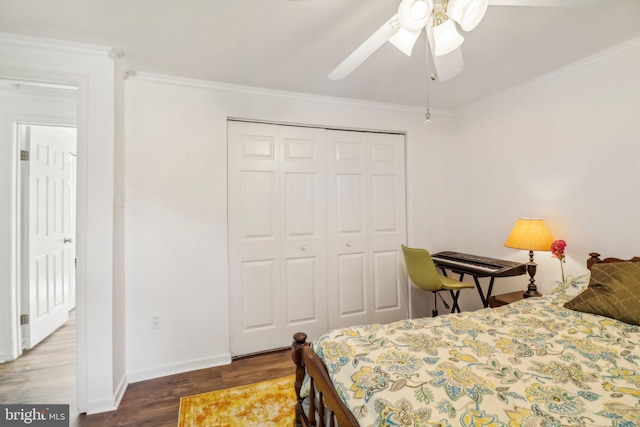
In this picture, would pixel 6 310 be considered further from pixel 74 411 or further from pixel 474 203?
pixel 474 203

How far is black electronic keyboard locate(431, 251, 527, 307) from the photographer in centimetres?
252

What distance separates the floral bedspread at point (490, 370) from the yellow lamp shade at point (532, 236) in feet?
2.51

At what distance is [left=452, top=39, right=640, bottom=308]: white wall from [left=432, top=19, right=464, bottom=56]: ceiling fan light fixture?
65.7 inches

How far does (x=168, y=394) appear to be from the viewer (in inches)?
84.4

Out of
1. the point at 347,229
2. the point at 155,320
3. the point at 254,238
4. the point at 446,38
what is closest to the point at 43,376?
the point at 155,320

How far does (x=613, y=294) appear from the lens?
1713 mm

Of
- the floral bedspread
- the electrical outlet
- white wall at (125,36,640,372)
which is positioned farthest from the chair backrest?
the electrical outlet

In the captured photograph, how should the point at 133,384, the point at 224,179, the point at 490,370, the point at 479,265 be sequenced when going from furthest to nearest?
the point at 479,265 → the point at 224,179 → the point at 133,384 → the point at 490,370

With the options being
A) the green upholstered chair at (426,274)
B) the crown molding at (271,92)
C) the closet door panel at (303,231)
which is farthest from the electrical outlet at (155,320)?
the green upholstered chair at (426,274)

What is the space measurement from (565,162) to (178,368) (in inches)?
136

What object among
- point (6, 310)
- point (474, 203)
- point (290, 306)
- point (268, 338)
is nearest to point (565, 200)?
point (474, 203)

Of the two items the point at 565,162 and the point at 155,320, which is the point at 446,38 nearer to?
the point at 565,162

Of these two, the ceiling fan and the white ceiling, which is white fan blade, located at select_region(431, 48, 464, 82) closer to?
Answer: the ceiling fan

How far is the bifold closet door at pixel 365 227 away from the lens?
3.06 m
